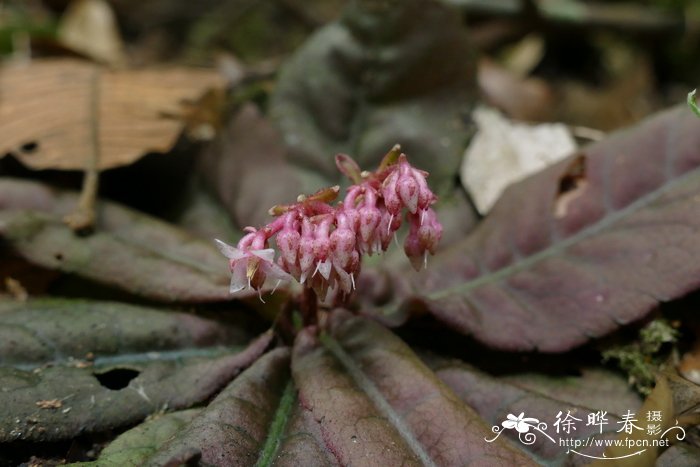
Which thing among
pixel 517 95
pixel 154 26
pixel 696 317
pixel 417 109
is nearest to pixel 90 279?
pixel 417 109

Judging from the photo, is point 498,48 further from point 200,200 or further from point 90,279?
point 90,279

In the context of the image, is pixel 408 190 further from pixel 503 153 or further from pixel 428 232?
pixel 503 153

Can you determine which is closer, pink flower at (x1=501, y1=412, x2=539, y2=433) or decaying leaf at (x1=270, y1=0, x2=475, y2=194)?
pink flower at (x1=501, y1=412, x2=539, y2=433)

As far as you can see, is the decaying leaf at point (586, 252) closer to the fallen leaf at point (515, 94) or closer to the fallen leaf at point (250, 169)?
the fallen leaf at point (250, 169)

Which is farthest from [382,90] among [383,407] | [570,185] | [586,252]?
[383,407]

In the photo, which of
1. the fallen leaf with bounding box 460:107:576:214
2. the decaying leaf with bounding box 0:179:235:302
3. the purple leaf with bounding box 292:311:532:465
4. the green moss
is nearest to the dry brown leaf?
the decaying leaf with bounding box 0:179:235:302

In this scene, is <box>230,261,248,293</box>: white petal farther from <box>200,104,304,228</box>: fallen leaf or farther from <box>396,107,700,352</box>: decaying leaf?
<box>200,104,304,228</box>: fallen leaf

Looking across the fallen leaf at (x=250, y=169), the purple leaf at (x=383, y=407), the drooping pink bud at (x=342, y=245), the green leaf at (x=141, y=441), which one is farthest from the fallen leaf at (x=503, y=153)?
the green leaf at (x=141, y=441)
